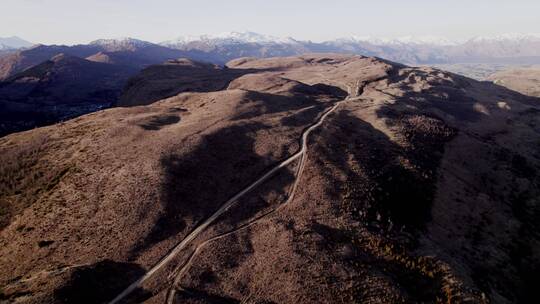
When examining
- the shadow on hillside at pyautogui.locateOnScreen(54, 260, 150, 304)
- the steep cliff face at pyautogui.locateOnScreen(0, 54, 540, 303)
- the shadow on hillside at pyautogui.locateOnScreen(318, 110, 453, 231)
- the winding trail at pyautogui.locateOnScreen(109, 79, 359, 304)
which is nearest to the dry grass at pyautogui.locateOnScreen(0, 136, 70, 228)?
the steep cliff face at pyautogui.locateOnScreen(0, 54, 540, 303)

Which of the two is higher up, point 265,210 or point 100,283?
point 265,210

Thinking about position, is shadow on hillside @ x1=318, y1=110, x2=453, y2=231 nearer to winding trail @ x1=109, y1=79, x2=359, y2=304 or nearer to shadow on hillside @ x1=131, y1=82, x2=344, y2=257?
winding trail @ x1=109, y1=79, x2=359, y2=304

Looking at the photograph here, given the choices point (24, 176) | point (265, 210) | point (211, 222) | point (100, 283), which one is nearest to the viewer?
point (100, 283)

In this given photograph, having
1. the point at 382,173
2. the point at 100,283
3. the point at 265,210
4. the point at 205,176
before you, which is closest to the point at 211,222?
the point at 265,210

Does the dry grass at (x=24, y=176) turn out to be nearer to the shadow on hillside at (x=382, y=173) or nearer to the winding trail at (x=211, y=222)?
the winding trail at (x=211, y=222)

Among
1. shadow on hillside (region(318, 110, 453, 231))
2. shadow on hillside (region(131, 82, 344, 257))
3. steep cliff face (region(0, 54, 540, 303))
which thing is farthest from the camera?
shadow on hillside (region(318, 110, 453, 231))

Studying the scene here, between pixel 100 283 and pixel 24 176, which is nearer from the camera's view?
pixel 100 283

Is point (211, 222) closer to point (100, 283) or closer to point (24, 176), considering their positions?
point (100, 283)

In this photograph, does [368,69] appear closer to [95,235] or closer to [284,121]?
[284,121]
